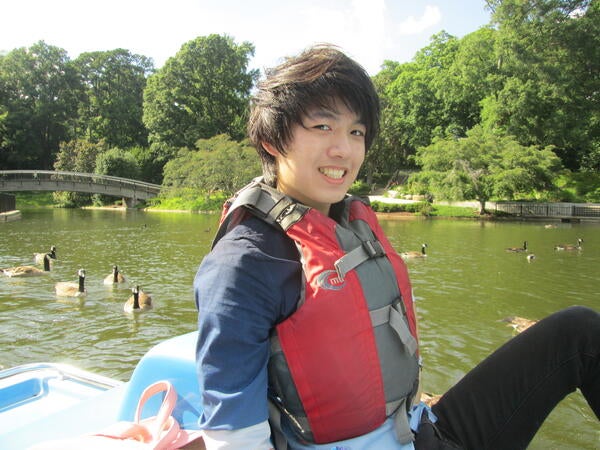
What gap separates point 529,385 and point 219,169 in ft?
108

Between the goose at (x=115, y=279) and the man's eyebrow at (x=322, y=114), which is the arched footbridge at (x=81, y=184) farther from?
the man's eyebrow at (x=322, y=114)

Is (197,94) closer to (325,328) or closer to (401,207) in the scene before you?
(401,207)

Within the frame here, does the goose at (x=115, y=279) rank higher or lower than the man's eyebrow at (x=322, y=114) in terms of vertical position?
lower

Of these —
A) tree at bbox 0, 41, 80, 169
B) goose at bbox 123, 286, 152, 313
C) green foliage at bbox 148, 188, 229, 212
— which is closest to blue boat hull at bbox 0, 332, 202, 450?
goose at bbox 123, 286, 152, 313

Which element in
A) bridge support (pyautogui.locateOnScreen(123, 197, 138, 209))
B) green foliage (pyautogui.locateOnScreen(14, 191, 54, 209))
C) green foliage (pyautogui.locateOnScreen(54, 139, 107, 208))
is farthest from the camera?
green foliage (pyautogui.locateOnScreen(14, 191, 54, 209))

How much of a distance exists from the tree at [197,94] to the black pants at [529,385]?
47.8 m

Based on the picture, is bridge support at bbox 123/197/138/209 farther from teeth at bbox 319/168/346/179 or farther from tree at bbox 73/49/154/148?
teeth at bbox 319/168/346/179

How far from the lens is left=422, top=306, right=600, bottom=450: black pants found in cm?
164

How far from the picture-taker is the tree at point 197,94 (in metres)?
49.4

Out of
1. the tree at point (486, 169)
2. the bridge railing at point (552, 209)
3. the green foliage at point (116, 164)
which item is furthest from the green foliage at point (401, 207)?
the green foliage at point (116, 164)

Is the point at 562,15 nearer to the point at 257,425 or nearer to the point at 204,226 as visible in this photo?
the point at 204,226

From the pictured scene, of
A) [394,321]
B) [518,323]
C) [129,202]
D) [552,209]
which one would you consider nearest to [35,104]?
[129,202]

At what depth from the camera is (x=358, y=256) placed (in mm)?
1520

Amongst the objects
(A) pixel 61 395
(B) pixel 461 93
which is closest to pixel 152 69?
(B) pixel 461 93
